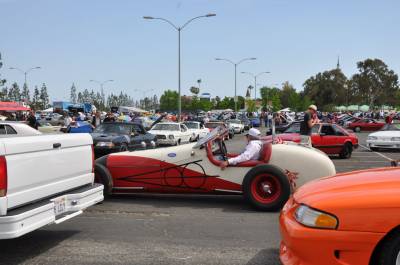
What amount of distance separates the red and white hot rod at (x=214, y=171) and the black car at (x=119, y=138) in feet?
22.1

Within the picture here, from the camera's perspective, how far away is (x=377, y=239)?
3.68m

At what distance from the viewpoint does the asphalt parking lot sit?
5.37 m

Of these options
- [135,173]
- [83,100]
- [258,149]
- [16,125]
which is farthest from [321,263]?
[83,100]

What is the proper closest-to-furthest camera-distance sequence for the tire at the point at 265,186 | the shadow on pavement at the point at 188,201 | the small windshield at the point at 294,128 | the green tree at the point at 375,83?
the tire at the point at 265,186 → the shadow on pavement at the point at 188,201 → the small windshield at the point at 294,128 → the green tree at the point at 375,83

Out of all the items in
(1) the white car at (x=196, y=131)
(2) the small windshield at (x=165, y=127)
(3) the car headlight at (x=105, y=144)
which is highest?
(3) the car headlight at (x=105, y=144)

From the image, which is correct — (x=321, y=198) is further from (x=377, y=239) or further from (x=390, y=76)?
(x=390, y=76)

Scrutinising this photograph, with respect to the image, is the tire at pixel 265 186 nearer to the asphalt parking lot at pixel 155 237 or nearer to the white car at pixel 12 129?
the asphalt parking lot at pixel 155 237

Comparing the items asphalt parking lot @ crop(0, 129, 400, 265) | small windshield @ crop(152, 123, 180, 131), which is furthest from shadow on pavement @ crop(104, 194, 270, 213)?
small windshield @ crop(152, 123, 180, 131)

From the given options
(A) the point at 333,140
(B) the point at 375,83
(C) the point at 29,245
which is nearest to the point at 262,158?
(C) the point at 29,245

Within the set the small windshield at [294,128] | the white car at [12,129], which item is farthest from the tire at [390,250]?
the small windshield at [294,128]

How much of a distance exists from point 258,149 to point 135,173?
6.80 feet

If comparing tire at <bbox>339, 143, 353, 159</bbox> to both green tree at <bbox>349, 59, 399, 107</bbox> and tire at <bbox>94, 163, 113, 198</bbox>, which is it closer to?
tire at <bbox>94, 163, 113, 198</bbox>

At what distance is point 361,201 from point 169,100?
150m

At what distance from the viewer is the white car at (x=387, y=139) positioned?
21548mm
